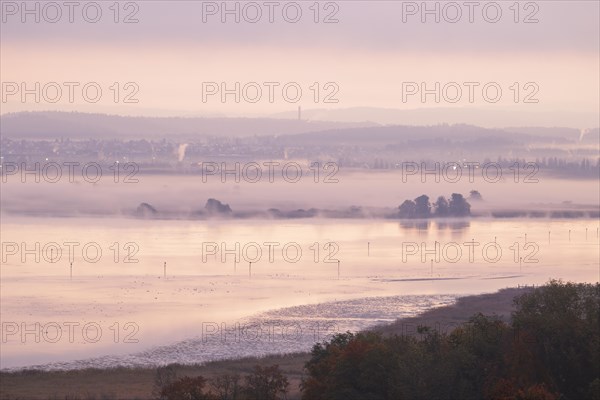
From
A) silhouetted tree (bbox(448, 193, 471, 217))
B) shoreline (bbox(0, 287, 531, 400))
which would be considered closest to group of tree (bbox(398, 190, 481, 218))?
silhouetted tree (bbox(448, 193, 471, 217))

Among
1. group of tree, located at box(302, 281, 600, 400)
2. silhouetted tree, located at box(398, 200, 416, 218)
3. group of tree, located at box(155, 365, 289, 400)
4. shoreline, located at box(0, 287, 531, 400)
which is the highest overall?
silhouetted tree, located at box(398, 200, 416, 218)

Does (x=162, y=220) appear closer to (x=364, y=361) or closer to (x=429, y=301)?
(x=429, y=301)

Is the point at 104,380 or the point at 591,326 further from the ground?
the point at 591,326

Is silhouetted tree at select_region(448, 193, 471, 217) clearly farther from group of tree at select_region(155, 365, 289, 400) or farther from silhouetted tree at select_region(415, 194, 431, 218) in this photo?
group of tree at select_region(155, 365, 289, 400)

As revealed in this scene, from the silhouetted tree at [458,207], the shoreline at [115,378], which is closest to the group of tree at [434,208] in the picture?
the silhouetted tree at [458,207]

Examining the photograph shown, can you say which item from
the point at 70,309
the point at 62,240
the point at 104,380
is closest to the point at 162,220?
the point at 62,240

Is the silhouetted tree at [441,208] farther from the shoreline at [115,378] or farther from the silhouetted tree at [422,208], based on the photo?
the shoreline at [115,378]
